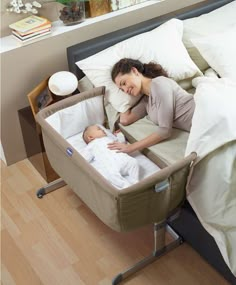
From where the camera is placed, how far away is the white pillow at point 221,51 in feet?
6.75

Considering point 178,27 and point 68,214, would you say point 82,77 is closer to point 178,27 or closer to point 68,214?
point 178,27

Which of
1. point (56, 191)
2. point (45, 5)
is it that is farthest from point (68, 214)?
point (45, 5)

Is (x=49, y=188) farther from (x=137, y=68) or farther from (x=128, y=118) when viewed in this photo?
(x=137, y=68)

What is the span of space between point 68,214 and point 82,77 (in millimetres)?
730

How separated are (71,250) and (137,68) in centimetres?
92

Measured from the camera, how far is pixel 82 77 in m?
2.14

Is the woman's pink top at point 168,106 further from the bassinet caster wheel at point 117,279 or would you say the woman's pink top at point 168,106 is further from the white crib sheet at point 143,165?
the bassinet caster wheel at point 117,279

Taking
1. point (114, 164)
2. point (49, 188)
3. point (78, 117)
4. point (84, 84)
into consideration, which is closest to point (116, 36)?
point (84, 84)

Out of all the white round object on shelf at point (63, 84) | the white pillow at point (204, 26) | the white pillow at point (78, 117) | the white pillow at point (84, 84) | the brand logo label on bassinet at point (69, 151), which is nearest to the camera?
the brand logo label on bassinet at point (69, 151)

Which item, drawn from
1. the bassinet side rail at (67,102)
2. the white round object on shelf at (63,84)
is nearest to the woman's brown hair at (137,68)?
the bassinet side rail at (67,102)

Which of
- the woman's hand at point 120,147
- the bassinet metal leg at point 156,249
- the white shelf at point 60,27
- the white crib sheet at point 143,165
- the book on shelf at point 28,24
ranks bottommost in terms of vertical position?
the bassinet metal leg at point 156,249

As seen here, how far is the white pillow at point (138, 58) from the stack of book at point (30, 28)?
27cm

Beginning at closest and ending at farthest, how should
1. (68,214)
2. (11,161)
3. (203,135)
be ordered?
(203,135)
(68,214)
(11,161)

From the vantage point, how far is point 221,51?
2086 millimetres
